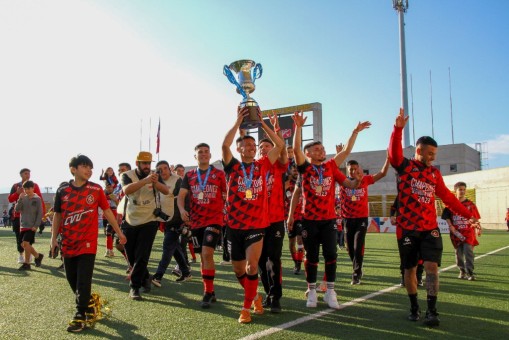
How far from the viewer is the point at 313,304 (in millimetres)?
5668

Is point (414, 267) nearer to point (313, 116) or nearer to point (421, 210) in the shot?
point (421, 210)

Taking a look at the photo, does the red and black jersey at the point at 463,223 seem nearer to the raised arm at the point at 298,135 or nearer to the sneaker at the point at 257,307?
the raised arm at the point at 298,135

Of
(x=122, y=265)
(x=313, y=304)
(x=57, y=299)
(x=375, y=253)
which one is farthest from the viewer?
A: (x=375, y=253)

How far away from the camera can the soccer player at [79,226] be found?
16.2ft

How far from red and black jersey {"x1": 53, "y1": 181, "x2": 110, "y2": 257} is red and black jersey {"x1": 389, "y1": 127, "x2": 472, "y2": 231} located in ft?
12.0

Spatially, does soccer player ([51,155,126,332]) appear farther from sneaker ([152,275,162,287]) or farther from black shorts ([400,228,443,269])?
black shorts ([400,228,443,269])

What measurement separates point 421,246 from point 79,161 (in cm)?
421

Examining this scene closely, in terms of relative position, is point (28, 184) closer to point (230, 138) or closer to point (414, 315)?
point (230, 138)

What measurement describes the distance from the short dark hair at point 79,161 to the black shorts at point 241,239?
1909 mm

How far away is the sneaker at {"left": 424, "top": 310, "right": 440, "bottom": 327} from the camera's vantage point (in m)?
4.73

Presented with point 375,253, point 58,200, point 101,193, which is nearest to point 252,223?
point 101,193

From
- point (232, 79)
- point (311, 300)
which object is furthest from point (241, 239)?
point (232, 79)

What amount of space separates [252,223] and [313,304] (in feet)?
4.88

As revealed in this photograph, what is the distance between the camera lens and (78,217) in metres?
5.10
